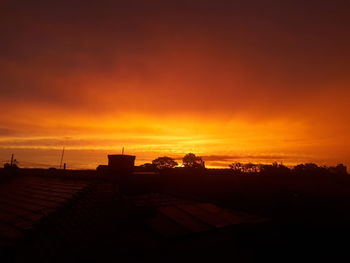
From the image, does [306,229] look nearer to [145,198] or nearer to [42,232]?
[145,198]

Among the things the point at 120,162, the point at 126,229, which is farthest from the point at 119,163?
the point at 126,229

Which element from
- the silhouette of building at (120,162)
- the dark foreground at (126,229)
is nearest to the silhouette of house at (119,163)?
the silhouette of building at (120,162)

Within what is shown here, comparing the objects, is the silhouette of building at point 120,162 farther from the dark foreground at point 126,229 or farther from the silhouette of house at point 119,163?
the dark foreground at point 126,229

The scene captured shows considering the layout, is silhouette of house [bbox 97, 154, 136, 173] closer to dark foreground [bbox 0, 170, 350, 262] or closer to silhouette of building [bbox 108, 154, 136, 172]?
silhouette of building [bbox 108, 154, 136, 172]

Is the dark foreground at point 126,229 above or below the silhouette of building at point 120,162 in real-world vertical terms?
below

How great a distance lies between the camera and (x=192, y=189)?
24938 mm

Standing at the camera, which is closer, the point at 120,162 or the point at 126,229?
the point at 126,229

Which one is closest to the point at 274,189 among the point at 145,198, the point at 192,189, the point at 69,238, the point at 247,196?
the point at 247,196

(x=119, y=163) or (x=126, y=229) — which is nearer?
(x=126, y=229)

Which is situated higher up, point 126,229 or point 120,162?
point 120,162

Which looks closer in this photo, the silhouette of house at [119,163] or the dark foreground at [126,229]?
the dark foreground at [126,229]

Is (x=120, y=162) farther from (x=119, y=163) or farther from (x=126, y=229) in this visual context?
(x=126, y=229)

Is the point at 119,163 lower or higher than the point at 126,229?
higher

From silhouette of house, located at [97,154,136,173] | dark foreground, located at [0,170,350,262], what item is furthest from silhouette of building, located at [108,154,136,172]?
dark foreground, located at [0,170,350,262]
